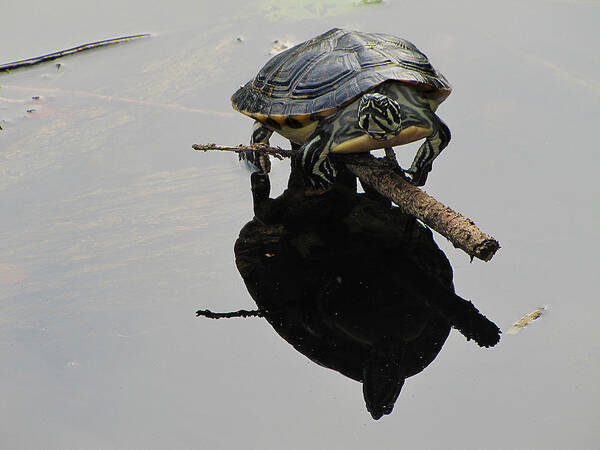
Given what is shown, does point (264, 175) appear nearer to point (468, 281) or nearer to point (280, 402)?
point (468, 281)

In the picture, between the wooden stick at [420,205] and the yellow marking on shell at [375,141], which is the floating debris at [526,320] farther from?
the yellow marking on shell at [375,141]

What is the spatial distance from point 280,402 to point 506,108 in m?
1.65

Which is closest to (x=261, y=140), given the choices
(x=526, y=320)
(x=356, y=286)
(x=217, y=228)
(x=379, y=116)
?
(x=217, y=228)

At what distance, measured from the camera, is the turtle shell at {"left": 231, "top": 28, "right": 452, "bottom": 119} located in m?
2.15

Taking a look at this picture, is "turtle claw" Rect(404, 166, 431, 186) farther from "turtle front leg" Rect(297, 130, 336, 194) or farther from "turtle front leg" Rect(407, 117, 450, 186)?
"turtle front leg" Rect(297, 130, 336, 194)

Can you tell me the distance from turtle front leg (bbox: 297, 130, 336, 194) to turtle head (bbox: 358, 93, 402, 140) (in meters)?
0.17

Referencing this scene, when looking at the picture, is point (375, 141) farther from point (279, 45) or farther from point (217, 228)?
point (279, 45)

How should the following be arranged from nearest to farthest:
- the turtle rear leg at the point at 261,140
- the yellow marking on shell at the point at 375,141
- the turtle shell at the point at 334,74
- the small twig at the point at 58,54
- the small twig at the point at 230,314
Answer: the small twig at the point at 230,314, the yellow marking on shell at the point at 375,141, the turtle shell at the point at 334,74, the turtle rear leg at the point at 261,140, the small twig at the point at 58,54

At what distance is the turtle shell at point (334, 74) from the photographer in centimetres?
215

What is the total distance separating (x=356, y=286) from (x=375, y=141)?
420 mm

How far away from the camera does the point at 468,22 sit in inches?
140

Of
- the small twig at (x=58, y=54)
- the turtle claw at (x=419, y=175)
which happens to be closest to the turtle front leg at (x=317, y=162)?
the turtle claw at (x=419, y=175)

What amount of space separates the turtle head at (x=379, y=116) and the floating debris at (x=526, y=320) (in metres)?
0.60

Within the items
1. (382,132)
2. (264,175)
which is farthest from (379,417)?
(264,175)
